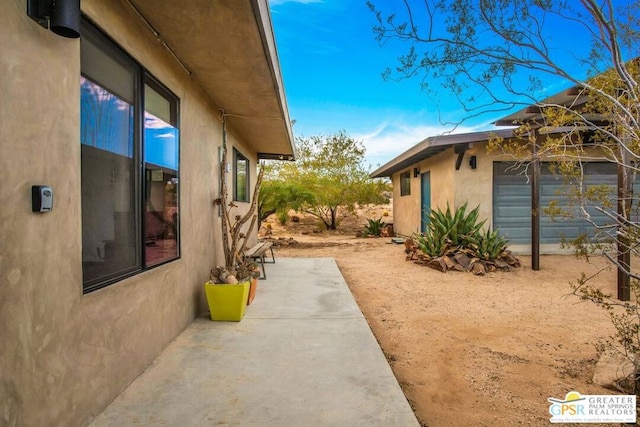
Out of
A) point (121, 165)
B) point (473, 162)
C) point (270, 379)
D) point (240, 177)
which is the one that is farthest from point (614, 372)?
point (473, 162)

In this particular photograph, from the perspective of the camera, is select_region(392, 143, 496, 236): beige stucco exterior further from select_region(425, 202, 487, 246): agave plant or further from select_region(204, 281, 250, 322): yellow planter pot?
select_region(204, 281, 250, 322): yellow planter pot

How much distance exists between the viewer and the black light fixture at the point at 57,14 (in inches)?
61.2

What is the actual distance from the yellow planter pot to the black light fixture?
2.51 m

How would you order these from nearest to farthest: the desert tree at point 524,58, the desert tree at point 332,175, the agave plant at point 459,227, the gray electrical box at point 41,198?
the gray electrical box at point 41,198, the desert tree at point 524,58, the agave plant at point 459,227, the desert tree at point 332,175

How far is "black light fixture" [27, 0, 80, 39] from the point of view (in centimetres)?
155

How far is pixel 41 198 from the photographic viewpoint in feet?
5.08

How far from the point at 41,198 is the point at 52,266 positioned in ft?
1.05

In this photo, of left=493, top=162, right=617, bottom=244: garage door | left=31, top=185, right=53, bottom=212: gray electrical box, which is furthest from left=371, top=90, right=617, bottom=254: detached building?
left=31, top=185, right=53, bottom=212: gray electrical box

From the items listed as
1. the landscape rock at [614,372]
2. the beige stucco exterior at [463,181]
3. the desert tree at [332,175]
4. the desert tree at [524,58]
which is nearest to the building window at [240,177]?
the desert tree at [524,58]

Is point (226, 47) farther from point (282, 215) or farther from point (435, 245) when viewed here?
point (282, 215)

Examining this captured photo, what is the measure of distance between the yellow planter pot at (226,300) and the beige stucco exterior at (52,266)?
0.99 metres

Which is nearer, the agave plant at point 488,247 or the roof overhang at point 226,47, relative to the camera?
the roof overhang at point 226,47

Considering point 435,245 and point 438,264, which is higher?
point 435,245

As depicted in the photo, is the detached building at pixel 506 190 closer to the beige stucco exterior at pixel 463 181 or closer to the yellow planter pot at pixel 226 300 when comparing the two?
the beige stucco exterior at pixel 463 181
